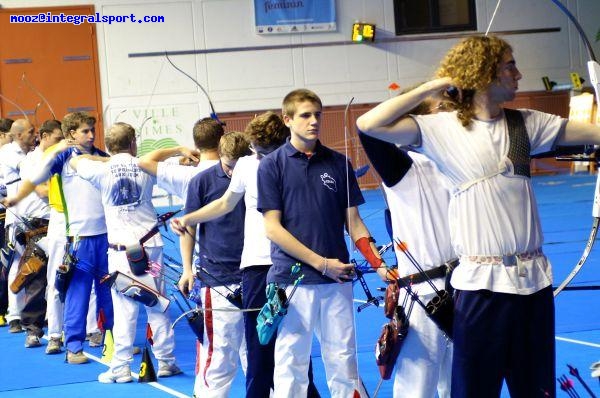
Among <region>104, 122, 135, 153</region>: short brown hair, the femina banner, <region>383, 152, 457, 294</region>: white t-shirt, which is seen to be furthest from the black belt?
the femina banner

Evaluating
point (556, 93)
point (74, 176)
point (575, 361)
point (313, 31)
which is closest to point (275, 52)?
point (313, 31)

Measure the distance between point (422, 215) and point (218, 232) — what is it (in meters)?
1.71

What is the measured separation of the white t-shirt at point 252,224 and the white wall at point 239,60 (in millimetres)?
15276

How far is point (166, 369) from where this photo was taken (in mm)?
6535

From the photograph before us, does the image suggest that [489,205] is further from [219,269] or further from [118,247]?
[118,247]

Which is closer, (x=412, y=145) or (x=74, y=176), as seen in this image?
(x=412, y=145)

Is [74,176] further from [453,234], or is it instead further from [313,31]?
[313,31]

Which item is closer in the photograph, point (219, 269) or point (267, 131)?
point (267, 131)

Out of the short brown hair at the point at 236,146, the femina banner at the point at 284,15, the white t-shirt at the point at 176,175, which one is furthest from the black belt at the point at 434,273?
the femina banner at the point at 284,15

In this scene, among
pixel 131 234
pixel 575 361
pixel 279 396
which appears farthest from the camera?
pixel 131 234

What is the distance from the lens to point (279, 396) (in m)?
4.21

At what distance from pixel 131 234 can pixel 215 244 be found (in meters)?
1.30

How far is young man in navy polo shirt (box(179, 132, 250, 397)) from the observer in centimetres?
518

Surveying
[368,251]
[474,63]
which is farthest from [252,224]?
[474,63]
